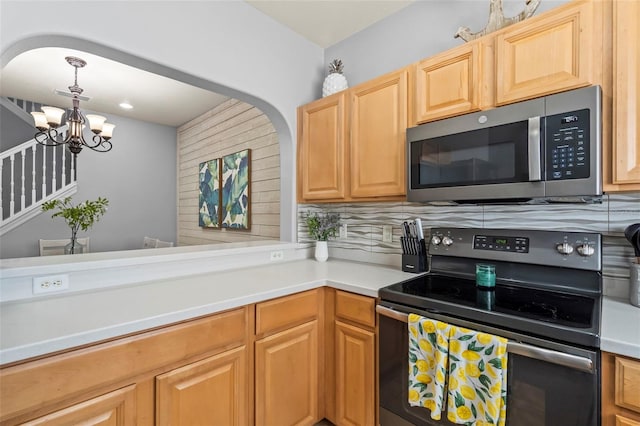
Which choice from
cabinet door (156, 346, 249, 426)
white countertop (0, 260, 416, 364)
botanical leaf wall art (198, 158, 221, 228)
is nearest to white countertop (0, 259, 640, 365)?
white countertop (0, 260, 416, 364)

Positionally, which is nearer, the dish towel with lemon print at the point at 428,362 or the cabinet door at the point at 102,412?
the cabinet door at the point at 102,412

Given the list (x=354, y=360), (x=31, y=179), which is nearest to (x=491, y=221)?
(x=354, y=360)

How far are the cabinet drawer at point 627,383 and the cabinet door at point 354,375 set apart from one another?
0.86 meters

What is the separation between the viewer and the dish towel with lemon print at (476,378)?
1.04 metres

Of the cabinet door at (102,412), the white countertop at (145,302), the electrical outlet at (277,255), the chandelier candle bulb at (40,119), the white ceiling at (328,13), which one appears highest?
the white ceiling at (328,13)

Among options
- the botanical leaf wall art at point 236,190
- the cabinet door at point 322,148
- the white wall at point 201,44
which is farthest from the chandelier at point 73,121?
the cabinet door at point 322,148

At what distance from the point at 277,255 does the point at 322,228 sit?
417 millimetres

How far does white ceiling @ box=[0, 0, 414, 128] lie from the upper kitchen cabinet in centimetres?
76

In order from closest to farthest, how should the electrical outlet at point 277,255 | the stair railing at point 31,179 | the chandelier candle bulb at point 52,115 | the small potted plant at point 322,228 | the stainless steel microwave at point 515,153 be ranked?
the stainless steel microwave at point 515,153
the electrical outlet at point 277,255
the small potted plant at point 322,228
the chandelier candle bulb at point 52,115
the stair railing at point 31,179

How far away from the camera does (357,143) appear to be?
6.29ft

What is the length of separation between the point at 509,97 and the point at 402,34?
1044 millimetres

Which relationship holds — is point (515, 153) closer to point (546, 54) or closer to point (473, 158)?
point (473, 158)

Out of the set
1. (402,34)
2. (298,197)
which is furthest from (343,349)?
(402,34)

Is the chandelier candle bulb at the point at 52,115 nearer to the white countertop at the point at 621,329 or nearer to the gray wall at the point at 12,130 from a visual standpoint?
the gray wall at the point at 12,130
